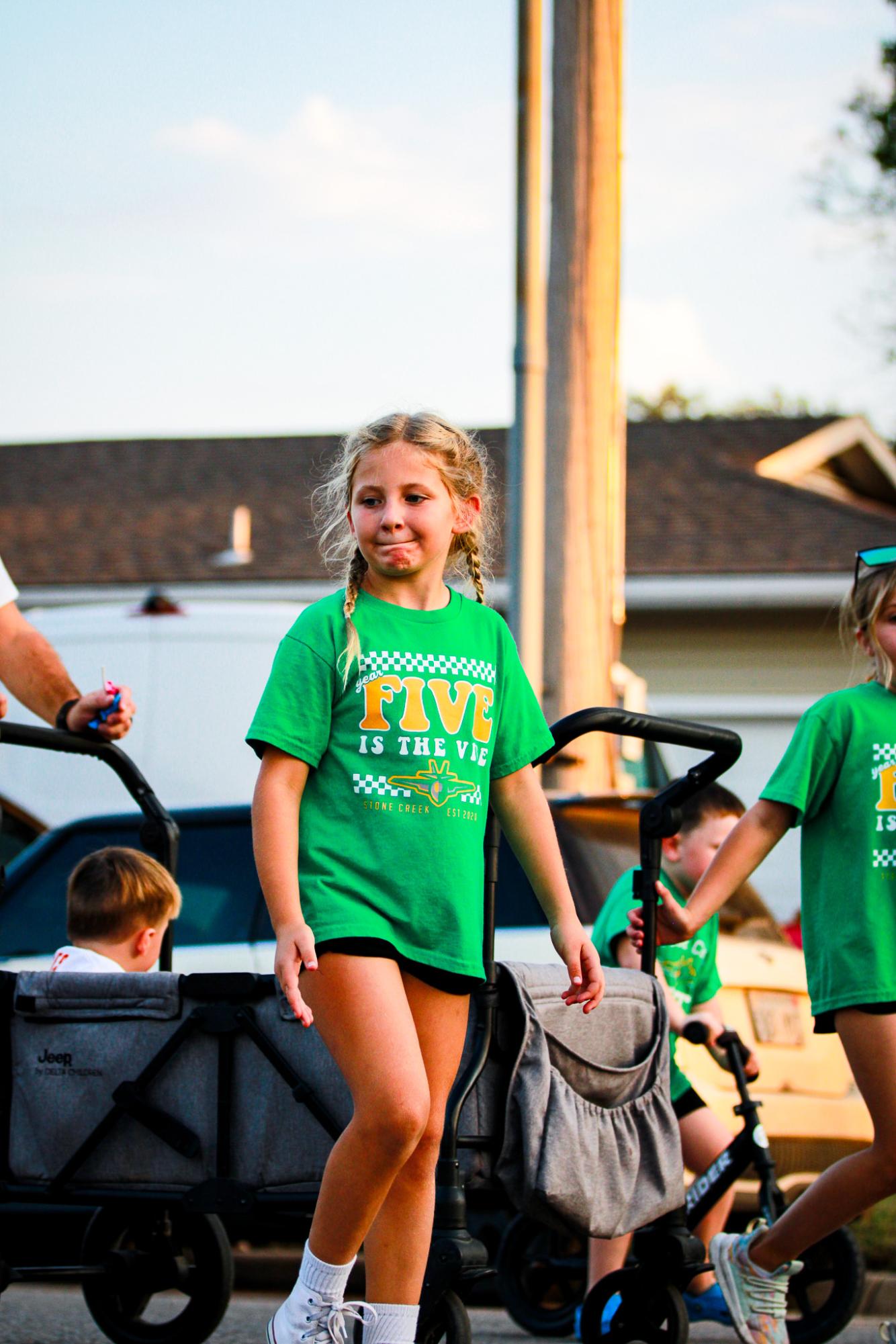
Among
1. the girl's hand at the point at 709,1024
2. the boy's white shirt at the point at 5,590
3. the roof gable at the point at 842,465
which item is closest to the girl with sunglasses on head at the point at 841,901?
the girl's hand at the point at 709,1024

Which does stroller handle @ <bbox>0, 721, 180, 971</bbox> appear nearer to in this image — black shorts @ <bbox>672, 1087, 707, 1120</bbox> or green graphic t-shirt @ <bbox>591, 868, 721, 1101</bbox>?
green graphic t-shirt @ <bbox>591, 868, 721, 1101</bbox>

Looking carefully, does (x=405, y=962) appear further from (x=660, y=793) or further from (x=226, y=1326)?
(x=226, y=1326)

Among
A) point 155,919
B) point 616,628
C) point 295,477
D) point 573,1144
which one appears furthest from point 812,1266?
point 295,477

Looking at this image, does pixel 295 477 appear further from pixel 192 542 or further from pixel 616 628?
pixel 616 628

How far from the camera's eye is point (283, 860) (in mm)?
3115

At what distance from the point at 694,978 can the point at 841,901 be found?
1.12 m

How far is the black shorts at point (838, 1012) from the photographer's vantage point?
3773 millimetres

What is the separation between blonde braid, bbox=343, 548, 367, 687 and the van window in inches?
116

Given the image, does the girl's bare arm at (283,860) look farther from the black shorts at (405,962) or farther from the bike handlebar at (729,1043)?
the bike handlebar at (729,1043)

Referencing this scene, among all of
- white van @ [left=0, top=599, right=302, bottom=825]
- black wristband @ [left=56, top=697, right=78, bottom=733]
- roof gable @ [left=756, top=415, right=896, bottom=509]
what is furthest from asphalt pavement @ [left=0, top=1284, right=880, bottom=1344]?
roof gable @ [left=756, top=415, right=896, bottom=509]

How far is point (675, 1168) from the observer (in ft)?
12.4

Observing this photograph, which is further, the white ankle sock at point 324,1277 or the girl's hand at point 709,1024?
the girl's hand at point 709,1024

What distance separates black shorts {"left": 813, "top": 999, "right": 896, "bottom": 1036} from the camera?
377 centimetres

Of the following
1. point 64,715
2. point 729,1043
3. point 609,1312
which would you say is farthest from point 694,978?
point 64,715
